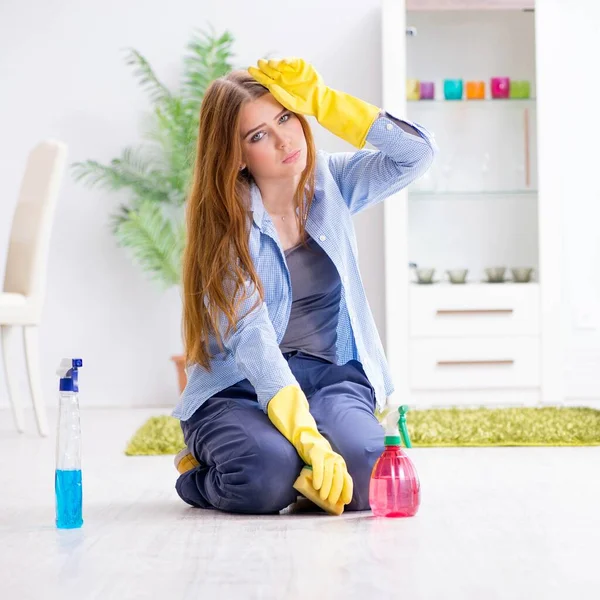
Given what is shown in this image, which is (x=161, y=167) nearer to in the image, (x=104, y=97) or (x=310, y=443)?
(x=104, y=97)

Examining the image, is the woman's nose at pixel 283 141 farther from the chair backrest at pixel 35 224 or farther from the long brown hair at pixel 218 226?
the chair backrest at pixel 35 224

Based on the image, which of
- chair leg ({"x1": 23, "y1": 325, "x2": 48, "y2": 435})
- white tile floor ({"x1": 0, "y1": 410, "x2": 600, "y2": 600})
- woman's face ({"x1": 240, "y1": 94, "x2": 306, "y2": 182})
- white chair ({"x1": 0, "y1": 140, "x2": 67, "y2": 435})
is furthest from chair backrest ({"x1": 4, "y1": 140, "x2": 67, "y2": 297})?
woman's face ({"x1": 240, "y1": 94, "x2": 306, "y2": 182})

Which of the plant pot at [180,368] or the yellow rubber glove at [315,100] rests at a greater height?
the yellow rubber glove at [315,100]

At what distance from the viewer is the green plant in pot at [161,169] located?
4.67 metres

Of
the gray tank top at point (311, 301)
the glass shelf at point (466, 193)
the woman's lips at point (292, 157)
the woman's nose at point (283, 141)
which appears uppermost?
the glass shelf at point (466, 193)

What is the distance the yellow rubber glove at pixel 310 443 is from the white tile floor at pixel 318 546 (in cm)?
6

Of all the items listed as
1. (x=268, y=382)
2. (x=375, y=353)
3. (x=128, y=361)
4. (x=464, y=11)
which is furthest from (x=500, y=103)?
(x=268, y=382)

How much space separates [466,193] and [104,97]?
1.68 meters

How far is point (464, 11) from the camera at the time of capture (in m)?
4.67

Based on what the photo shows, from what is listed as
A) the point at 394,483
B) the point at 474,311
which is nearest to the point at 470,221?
the point at 474,311

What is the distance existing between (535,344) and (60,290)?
212cm

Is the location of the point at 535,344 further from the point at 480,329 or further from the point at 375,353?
the point at 375,353

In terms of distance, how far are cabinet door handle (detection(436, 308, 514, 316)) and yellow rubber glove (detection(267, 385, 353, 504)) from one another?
2591mm

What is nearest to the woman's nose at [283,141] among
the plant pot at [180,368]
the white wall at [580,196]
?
the plant pot at [180,368]
